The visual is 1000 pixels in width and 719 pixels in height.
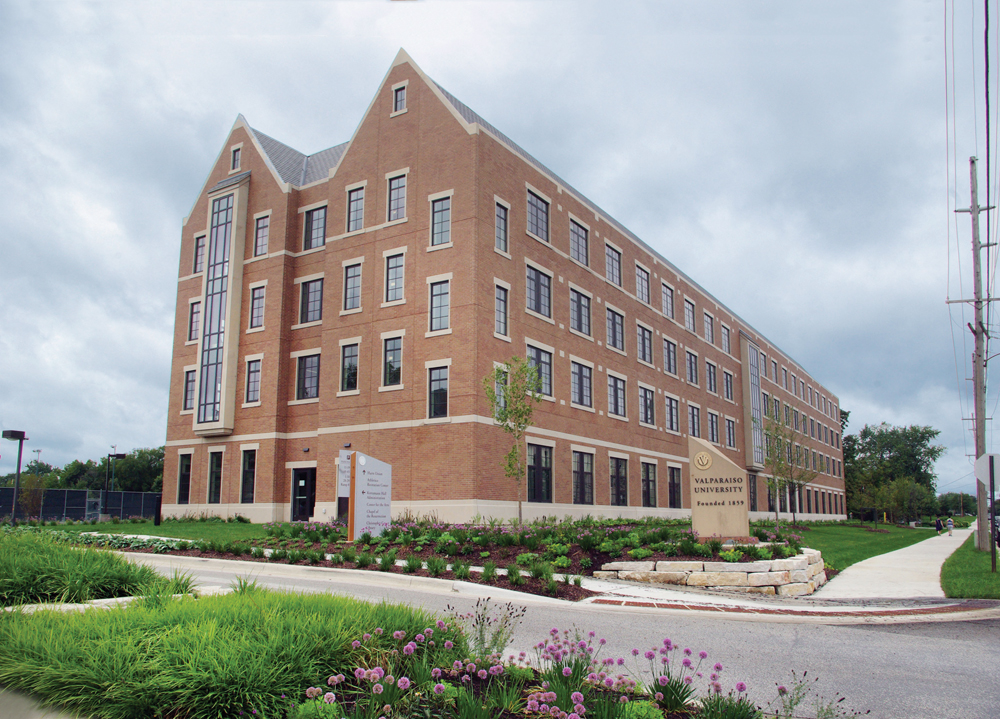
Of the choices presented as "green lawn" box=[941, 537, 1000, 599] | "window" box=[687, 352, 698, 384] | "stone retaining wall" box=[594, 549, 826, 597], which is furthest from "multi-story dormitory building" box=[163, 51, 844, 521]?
"green lawn" box=[941, 537, 1000, 599]

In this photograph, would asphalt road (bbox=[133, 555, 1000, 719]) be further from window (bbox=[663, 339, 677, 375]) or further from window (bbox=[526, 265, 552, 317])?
window (bbox=[663, 339, 677, 375])

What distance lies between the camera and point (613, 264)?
134 feet

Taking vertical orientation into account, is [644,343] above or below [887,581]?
above

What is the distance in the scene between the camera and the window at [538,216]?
33.4 metres

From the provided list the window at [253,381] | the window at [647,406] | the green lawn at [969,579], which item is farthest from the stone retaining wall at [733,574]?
the window at [647,406]

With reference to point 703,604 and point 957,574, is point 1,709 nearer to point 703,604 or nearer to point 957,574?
point 703,604

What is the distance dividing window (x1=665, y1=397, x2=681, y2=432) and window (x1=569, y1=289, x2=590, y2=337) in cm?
1106

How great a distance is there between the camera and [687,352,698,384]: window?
49.8 meters

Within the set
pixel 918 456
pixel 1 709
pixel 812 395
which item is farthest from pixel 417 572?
pixel 918 456

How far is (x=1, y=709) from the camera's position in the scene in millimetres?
5117

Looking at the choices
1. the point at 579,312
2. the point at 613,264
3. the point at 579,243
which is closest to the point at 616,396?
the point at 579,312

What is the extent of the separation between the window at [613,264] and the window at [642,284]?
2.24m

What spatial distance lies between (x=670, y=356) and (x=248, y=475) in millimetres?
25666

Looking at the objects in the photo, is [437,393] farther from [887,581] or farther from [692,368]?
[692,368]
